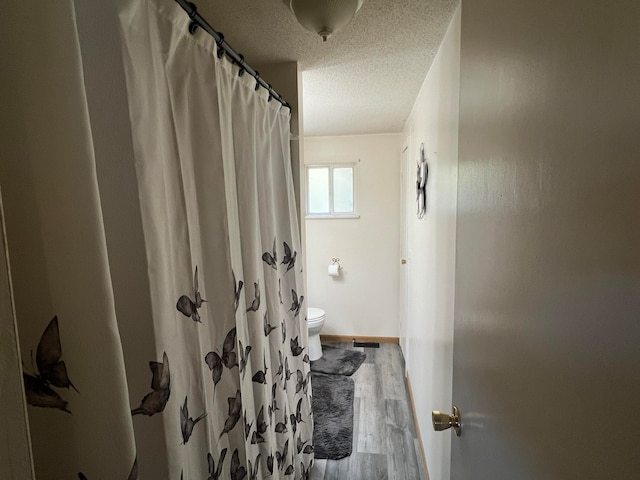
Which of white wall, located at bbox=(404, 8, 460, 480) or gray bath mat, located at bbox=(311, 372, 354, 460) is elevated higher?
white wall, located at bbox=(404, 8, 460, 480)

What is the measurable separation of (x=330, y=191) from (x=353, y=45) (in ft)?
6.82

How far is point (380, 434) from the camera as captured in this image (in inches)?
85.3

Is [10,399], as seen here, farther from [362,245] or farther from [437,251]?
[362,245]

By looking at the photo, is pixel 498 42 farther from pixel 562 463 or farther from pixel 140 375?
pixel 140 375

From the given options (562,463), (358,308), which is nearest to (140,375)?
(562,463)

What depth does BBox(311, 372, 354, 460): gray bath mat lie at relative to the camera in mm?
2039

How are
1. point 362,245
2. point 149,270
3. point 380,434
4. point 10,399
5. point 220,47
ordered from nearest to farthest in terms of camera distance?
point 10,399 → point 149,270 → point 220,47 → point 380,434 → point 362,245

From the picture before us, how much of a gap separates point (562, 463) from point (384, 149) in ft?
10.5

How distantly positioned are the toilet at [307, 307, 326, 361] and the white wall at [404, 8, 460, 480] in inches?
39.1

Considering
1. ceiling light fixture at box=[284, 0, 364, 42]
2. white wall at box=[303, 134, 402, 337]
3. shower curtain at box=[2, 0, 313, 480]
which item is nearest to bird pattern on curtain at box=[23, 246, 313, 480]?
shower curtain at box=[2, 0, 313, 480]

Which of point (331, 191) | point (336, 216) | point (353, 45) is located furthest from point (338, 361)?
point (353, 45)

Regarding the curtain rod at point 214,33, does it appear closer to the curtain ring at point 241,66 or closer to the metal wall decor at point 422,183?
the curtain ring at point 241,66

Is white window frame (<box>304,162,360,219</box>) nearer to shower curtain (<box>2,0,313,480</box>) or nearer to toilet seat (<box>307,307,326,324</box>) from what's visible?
toilet seat (<box>307,307,326,324</box>)

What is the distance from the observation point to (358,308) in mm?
3598
